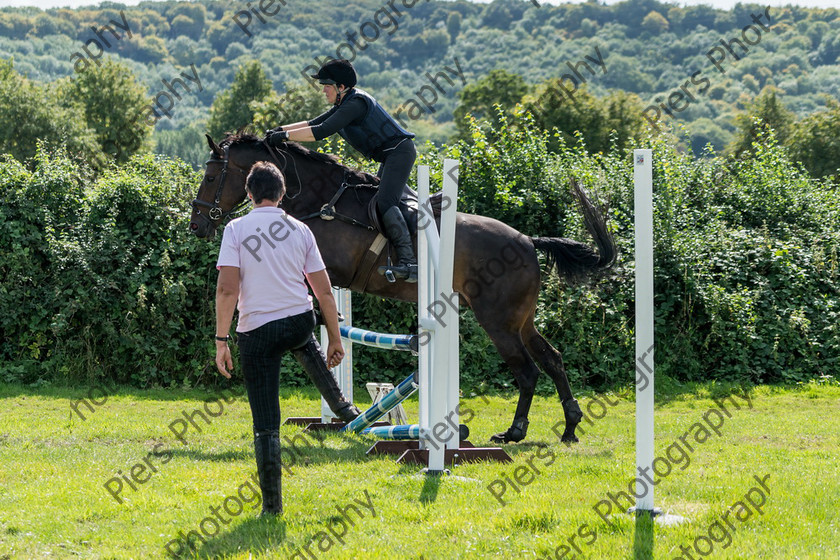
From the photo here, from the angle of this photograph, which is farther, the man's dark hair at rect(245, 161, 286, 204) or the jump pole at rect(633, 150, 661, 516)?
the man's dark hair at rect(245, 161, 286, 204)

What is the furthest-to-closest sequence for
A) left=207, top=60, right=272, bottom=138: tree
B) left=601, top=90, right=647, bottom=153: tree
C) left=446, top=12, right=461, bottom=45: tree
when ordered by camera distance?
1. left=446, top=12, right=461, bottom=45: tree
2. left=207, top=60, right=272, bottom=138: tree
3. left=601, top=90, right=647, bottom=153: tree

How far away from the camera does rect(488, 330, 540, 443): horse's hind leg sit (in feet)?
24.8

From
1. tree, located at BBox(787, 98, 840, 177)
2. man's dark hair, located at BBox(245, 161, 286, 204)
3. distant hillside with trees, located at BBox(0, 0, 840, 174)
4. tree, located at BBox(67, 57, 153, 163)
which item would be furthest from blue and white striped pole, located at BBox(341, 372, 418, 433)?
distant hillside with trees, located at BBox(0, 0, 840, 174)

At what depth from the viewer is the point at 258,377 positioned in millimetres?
4500

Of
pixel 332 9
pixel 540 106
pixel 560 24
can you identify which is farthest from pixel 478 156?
pixel 332 9

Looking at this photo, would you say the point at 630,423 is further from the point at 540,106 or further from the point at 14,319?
the point at 540,106

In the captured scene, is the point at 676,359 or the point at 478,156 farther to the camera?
the point at 478,156

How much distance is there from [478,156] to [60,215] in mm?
6509

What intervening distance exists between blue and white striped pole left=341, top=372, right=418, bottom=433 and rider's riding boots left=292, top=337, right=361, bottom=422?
0.27 ft

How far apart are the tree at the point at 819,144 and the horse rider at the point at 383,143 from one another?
3273 cm

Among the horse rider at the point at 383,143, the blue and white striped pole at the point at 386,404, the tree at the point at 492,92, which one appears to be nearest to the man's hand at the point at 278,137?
the horse rider at the point at 383,143

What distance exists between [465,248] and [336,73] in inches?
81.1

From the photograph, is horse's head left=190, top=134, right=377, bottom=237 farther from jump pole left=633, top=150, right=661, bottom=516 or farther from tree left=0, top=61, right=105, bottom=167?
tree left=0, top=61, right=105, bottom=167

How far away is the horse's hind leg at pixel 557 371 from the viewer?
775 centimetres
